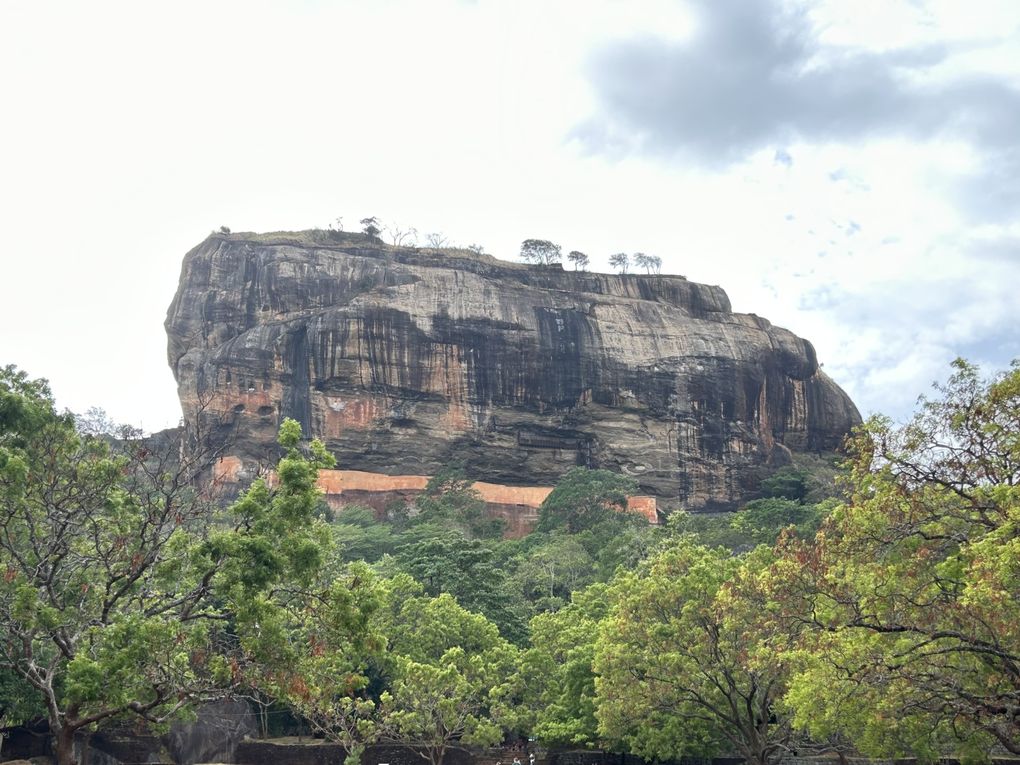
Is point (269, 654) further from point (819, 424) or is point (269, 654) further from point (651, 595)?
point (819, 424)

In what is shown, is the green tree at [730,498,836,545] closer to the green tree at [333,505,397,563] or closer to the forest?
the green tree at [333,505,397,563]

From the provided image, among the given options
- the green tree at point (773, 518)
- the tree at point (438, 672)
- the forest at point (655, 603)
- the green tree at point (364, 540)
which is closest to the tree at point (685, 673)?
the forest at point (655, 603)

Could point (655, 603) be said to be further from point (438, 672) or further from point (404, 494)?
point (404, 494)

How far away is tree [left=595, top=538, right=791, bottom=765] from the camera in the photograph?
18.3 m

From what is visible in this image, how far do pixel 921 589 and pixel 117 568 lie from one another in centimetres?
1022

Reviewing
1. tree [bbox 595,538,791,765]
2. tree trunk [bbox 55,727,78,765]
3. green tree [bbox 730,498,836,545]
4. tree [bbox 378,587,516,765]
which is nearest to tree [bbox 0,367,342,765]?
tree trunk [bbox 55,727,78,765]

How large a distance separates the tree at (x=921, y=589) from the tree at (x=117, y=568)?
6607mm

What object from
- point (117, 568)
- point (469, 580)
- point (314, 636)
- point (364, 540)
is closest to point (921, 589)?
point (314, 636)

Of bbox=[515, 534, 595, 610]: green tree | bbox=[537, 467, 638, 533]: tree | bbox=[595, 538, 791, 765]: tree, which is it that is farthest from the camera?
bbox=[537, 467, 638, 533]: tree

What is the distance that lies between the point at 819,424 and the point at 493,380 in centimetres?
2604

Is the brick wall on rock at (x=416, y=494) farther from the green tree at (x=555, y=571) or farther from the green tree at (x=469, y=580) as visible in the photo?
the green tree at (x=469, y=580)

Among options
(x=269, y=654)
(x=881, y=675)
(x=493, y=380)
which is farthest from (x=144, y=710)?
(x=493, y=380)

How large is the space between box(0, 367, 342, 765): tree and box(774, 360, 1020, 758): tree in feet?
21.7

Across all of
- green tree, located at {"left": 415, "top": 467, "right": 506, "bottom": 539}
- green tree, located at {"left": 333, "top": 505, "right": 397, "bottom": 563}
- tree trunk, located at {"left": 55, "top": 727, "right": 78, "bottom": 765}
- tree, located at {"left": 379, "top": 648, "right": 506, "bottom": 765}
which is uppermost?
green tree, located at {"left": 415, "top": 467, "right": 506, "bottom": 539}
